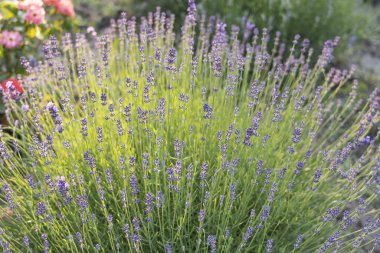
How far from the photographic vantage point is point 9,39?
3.75m

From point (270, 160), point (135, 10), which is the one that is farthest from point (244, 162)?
point (135, 10)

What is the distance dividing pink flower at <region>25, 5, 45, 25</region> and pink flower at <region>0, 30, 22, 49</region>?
19 centimetres

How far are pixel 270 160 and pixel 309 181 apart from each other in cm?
29

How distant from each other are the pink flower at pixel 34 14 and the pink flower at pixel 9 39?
0.19 meters

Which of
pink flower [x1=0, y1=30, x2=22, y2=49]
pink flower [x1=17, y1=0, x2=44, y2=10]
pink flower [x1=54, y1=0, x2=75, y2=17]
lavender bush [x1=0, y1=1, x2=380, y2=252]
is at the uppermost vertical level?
pink flower [x1=17, y1=0, x2=44, y2=10]

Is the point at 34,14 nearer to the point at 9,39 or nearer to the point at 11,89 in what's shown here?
the point at 9,39

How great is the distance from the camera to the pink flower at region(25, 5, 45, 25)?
3770 millimetres

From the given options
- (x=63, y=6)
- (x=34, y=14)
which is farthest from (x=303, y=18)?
(x=34, y=14)

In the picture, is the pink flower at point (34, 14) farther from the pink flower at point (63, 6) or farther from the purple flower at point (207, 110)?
the purple flower at point (207, 110)

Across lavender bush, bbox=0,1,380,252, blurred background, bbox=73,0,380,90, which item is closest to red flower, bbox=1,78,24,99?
lavender bush, bbox=0,1,380,252

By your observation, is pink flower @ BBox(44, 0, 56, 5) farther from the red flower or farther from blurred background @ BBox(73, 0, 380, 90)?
the red flower

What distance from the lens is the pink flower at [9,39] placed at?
373cm

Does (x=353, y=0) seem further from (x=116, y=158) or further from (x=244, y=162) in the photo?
(x=116, y=158)

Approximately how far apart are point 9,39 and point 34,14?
31cm
